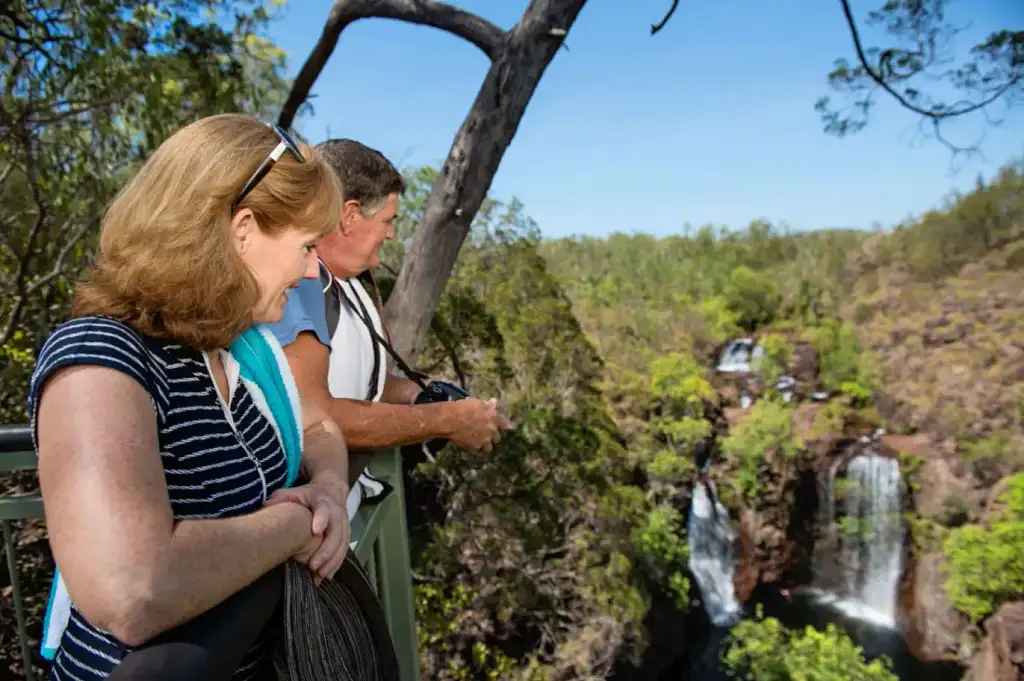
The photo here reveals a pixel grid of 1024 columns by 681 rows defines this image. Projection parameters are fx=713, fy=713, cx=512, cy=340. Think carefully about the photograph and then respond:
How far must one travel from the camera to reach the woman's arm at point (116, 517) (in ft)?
1.86

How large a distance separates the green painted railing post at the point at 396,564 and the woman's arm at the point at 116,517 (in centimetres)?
83

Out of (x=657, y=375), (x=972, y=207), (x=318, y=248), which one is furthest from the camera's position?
(x=972, y=207)

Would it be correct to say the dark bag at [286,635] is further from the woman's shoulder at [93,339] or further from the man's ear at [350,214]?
the man's ear at [350,214]

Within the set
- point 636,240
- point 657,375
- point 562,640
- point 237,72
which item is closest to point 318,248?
point 237,72

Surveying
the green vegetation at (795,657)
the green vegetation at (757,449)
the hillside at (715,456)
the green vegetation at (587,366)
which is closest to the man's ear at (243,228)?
the green vegetation at (587,366)

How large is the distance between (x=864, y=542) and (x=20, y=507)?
19.6 metres

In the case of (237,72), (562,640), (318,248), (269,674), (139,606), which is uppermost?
(237,72)

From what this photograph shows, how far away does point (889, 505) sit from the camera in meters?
17.4

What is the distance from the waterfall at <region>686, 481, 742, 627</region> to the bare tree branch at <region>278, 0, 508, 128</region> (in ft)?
56.4

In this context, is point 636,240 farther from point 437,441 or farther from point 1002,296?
point 437,441

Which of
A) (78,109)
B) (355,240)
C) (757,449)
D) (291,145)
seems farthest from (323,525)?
(757,449)

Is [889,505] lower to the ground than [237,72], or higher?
lower

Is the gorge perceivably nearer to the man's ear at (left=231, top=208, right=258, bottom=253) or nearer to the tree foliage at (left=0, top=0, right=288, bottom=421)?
the tree foliage at (left=0, top=0, right=288, bottom=421)

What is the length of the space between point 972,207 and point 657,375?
16393 millimetres
